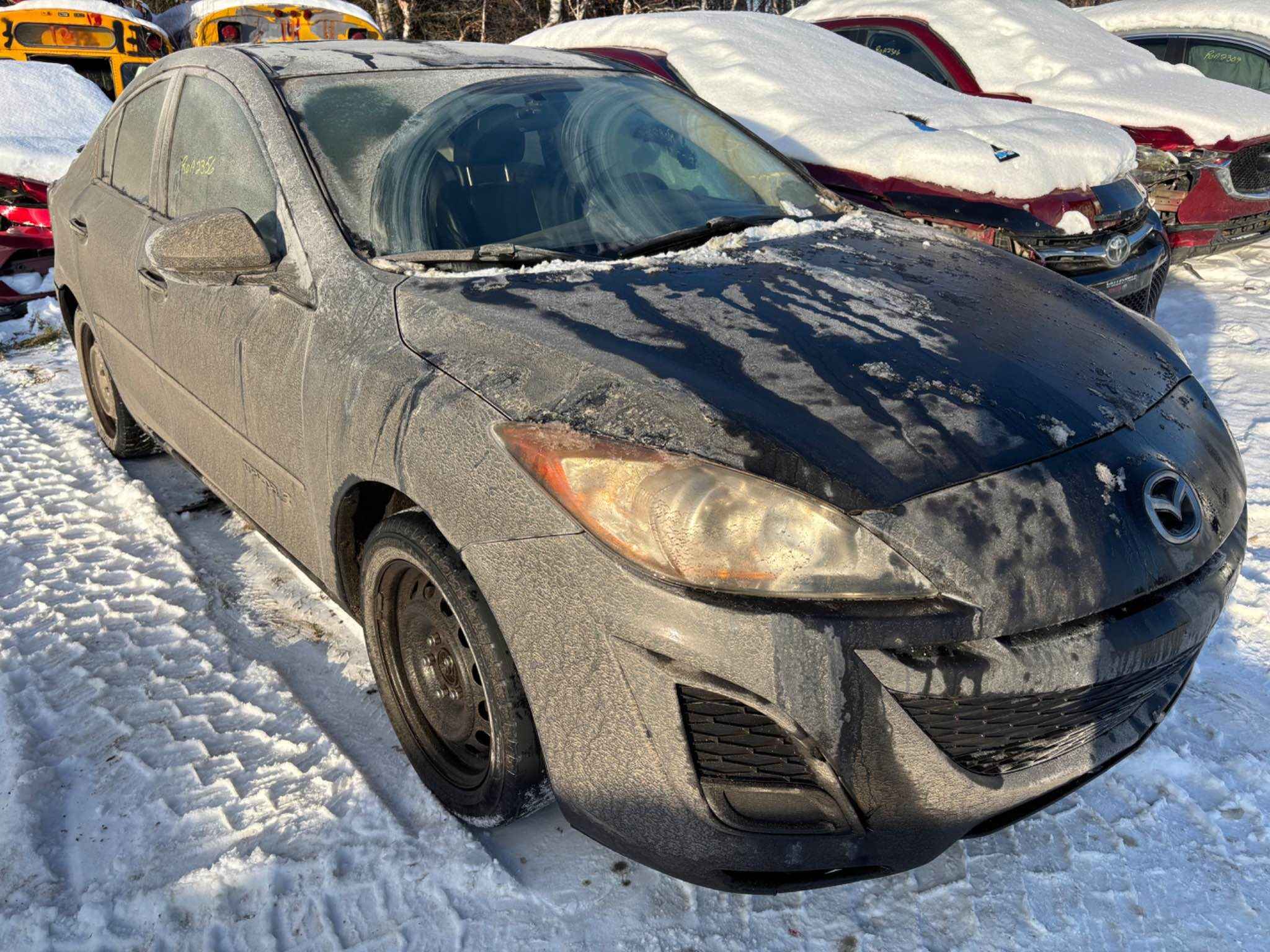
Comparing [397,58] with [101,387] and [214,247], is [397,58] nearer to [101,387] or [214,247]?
[214,247]

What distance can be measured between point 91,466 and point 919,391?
3.56 metres

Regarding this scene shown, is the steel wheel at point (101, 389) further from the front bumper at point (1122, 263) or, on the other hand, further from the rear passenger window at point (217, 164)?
the front bumper at point (1122, 263)

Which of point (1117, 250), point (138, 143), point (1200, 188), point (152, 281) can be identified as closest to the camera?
point (152, 281)

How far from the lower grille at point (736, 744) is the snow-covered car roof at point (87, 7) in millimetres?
9765

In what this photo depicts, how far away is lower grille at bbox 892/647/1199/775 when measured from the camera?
5.30 ft

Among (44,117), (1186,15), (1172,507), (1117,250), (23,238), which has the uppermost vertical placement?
(1186,15)

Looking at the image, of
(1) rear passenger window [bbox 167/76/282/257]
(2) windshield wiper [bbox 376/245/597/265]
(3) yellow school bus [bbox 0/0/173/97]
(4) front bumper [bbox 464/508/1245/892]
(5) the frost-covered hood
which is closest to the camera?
(4) front bumper [bbox 464/508/1245/892]

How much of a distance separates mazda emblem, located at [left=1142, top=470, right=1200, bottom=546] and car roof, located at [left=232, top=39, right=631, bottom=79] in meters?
2.25

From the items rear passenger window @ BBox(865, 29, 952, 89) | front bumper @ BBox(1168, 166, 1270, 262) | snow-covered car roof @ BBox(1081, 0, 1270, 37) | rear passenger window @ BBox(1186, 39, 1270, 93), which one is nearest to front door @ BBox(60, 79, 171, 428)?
rear passenger window @ BBox(865, 29, 952, 89)

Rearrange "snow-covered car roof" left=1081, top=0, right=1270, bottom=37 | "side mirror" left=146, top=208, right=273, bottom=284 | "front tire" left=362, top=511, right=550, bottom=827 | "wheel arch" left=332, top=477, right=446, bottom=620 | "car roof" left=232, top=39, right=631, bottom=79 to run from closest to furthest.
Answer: "front tire" left=362, top=511, right=550, bottom=827 < "wheel arch" left=332, top=477, right=446, bottom=620 < "side mirror" left=146, top=208, right=273, bottom=284 < "car roof" left=232, top=39, right=631, bottom=79 < "snow-covered car roof" left=1081, top=0, right=1270, bottom=37

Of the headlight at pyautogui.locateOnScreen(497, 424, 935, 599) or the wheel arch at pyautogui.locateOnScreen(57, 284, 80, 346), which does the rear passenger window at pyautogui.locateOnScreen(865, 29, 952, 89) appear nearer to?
the wheel arch at pyautogui.locateOnScreen(57, 284, 80, 346)

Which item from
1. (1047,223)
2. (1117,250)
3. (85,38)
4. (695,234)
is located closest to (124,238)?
(695,234)

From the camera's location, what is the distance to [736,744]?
163cm

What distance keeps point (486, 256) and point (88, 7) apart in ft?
29.1
